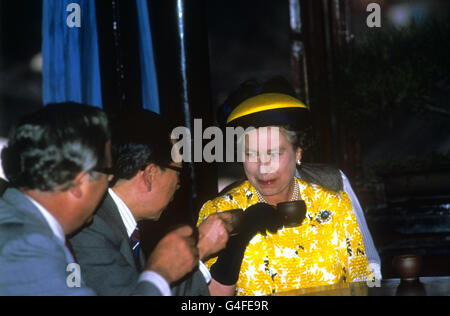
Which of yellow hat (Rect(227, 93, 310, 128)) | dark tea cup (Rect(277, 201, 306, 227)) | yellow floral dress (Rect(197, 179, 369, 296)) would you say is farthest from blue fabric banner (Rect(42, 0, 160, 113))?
dark tea cup (Rect(277, 201, 306, 227))

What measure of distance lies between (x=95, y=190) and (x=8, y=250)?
11.4 inches

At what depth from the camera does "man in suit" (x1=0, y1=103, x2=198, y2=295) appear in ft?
4.04

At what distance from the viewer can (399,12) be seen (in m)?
4.71

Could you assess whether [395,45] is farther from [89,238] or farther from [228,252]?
[89,238]

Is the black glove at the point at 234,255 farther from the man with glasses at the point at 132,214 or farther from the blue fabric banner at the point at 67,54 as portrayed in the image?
the blue fabric banner at the point at 67,54

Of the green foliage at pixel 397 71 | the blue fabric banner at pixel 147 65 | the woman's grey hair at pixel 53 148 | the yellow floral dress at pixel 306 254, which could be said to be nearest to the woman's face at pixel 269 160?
the yellow floral dress at pixel 306 254

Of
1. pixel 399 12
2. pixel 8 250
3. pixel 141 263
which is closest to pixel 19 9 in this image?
pixel 399 12

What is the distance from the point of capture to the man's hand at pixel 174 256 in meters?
1.31

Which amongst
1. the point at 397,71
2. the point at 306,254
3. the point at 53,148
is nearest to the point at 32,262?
the point at 53,148

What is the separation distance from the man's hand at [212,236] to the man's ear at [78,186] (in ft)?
1.63

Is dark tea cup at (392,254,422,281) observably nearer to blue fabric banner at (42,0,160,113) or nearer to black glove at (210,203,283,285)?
black glove at (210,203,283,285)

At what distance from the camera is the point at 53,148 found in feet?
4.23

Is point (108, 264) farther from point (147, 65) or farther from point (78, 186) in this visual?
point (147, 65)
